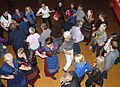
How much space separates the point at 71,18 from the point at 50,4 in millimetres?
3432

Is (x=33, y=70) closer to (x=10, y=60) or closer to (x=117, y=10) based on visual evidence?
(x=10, y=60)

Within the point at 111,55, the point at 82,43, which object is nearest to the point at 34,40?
the point at 82,43

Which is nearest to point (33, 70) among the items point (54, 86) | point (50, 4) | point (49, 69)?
point (49, 69)

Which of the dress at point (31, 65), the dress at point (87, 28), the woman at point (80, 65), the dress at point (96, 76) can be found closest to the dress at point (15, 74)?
the dress at point (31, 65)

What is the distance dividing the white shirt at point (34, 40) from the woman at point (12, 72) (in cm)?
126

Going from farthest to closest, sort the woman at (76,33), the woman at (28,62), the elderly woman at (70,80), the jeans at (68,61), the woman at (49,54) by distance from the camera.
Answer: the woman at (76,33), the jeans at (68,61), the woman at (49,54), the woman at (28,62), the elderly woman at (70,80)

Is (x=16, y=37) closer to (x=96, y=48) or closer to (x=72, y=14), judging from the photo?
(x=72, y=14)

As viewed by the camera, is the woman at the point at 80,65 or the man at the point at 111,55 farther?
the man at the point at 111,55

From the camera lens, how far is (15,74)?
5.82 meters

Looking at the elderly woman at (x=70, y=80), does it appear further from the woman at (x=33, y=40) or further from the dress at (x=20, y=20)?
the dress at (x=20, y=20)

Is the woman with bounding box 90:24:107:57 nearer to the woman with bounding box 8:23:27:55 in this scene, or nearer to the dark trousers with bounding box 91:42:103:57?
the dark trousers with bounding box 91:42:103:57

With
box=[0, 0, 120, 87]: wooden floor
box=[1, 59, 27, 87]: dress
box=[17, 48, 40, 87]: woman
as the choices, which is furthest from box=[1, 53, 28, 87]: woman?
box=[0, 0, 120, 87]: wooden floor

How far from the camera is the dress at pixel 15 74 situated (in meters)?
5.72

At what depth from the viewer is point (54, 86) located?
7043 mm
